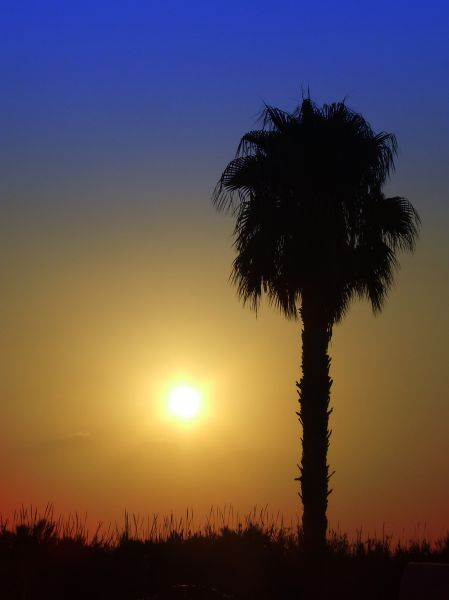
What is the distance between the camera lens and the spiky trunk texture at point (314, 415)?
2514 cm

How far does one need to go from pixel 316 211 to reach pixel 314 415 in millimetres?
5244

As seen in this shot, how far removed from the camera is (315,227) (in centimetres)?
2672

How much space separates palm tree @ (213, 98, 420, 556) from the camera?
26453mm

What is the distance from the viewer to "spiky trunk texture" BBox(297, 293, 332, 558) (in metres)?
25.1

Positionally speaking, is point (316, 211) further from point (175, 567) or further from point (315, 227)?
point (175, 567)

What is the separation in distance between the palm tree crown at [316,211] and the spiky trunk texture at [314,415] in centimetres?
51

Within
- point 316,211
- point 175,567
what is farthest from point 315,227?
point 175,567

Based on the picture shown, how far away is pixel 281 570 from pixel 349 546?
3832 millimetres

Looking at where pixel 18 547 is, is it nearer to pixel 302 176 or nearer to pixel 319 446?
pixel 319 446

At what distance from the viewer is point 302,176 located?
2719cm

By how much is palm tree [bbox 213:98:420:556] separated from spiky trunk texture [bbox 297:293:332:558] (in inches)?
1.0

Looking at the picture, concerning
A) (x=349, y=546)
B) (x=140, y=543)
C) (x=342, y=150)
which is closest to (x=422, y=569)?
(x=140, y=543)

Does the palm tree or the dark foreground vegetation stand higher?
the palm tree

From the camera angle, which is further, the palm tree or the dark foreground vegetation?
the palm tree
